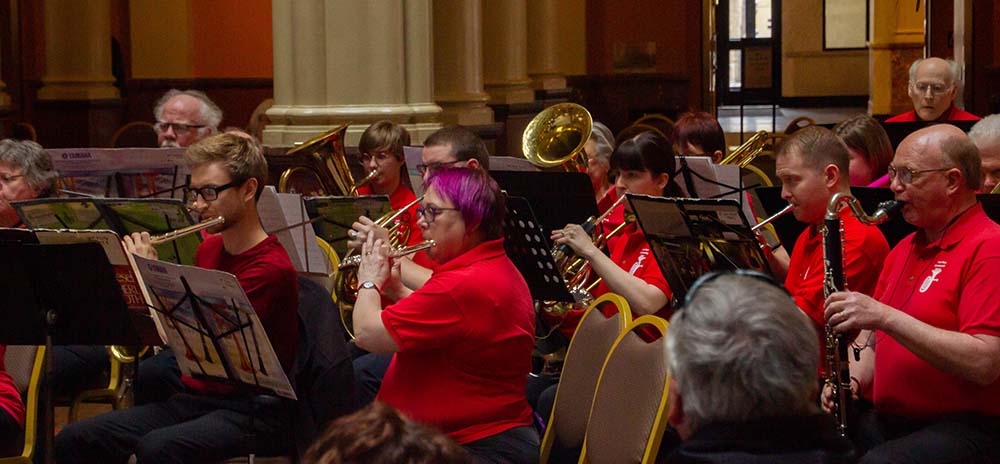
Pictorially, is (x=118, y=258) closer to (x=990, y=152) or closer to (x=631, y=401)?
(x=631, y=401)

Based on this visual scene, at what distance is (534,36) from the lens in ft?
45.4

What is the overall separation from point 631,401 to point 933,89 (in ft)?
15.9

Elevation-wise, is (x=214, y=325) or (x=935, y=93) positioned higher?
(x=935, y=93)

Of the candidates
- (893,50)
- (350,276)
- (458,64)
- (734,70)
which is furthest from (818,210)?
(734,70)

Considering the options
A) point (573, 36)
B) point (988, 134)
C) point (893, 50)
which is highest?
point (573, 36)

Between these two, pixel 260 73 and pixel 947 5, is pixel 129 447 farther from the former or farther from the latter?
pixel 947 5

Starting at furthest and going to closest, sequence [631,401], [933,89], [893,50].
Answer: [893,50], [933,89], [631,401]

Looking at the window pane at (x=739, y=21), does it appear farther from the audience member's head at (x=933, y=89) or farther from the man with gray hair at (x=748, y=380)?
the man with gray hair at (x=748, y=380)

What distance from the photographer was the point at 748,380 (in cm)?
208

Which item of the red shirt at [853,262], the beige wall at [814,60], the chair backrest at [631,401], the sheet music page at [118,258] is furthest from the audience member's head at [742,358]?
the beige wall at [814,60]

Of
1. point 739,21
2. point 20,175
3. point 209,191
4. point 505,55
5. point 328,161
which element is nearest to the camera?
point 209,191

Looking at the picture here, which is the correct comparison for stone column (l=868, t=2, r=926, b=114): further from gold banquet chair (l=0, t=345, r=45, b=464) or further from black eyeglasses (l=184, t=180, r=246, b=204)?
gold banquet chair (l=0, t=345, r=45, b=464)

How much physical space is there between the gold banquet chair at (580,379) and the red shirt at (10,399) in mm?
1525

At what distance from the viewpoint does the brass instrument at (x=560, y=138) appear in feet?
20.6
